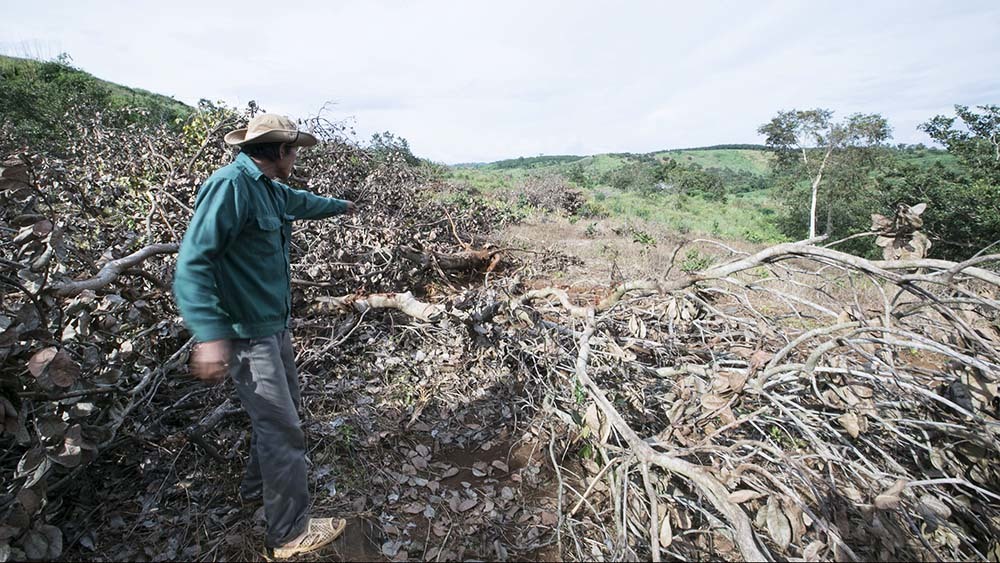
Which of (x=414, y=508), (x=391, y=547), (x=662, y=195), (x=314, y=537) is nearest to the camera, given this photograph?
(x=314, y=537)

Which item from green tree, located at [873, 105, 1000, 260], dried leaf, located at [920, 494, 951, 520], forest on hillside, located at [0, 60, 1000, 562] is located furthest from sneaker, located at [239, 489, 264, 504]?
green tree, located at [873, 105, 1000, 260]

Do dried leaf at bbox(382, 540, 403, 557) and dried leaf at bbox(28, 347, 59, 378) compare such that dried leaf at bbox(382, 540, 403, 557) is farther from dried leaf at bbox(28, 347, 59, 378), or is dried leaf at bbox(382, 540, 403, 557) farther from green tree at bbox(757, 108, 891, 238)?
green tree at bbox(757, 108, 891, 238)

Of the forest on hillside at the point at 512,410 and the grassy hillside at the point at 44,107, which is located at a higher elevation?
the grassy hillside at the point at 44,107

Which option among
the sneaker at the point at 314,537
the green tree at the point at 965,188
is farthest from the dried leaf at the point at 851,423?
the green tree at the point at 965,188

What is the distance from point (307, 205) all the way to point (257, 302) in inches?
33.1

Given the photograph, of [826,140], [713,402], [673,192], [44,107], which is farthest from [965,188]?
Result: [44,107]

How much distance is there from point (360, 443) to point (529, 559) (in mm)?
1122

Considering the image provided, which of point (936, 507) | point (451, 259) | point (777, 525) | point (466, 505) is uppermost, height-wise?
point (451, 259)

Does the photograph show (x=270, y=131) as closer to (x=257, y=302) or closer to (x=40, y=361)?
(x=257, y=302)

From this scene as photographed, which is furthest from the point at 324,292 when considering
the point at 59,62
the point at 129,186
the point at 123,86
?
the point at 123,86

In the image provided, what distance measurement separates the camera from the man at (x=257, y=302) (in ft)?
4.97

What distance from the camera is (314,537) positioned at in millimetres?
1853

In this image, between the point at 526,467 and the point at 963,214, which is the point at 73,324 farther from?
the point at 963,214

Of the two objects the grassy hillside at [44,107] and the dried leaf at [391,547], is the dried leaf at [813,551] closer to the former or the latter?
the dried leaf at [391,547]
